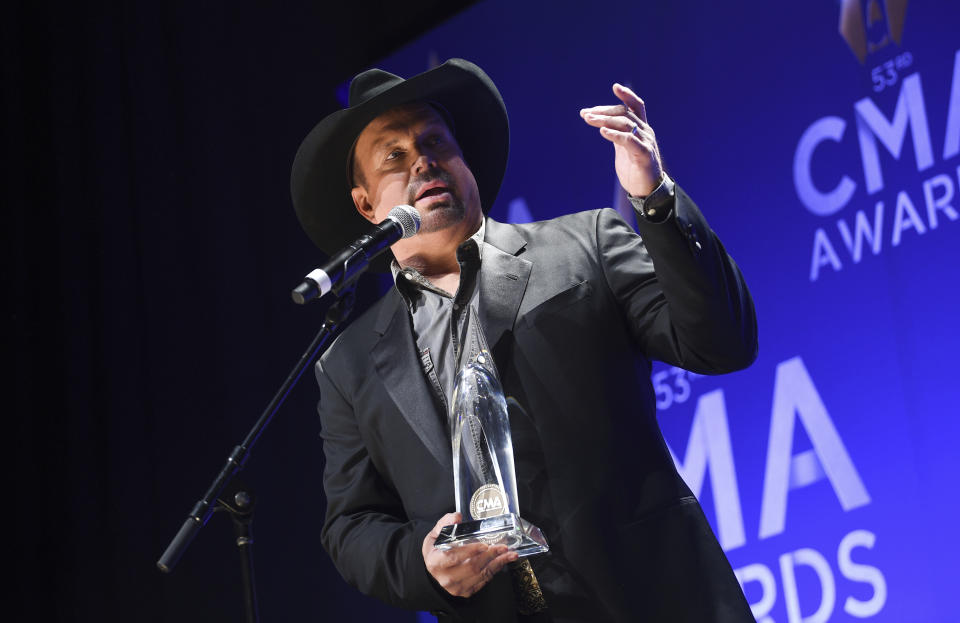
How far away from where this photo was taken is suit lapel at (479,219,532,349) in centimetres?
177

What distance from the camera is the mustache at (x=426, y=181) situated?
2.03 m

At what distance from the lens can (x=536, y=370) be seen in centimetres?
172

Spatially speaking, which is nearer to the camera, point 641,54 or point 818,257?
point 818,257

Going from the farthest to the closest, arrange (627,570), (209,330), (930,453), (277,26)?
1. (277,26)
2. (209,330)
3. (930,453)
4. (627,570)

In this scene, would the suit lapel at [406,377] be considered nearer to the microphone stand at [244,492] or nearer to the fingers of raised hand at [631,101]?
the microphone stand at [244,492]

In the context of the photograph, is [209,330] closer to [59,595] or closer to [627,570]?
[59,595]

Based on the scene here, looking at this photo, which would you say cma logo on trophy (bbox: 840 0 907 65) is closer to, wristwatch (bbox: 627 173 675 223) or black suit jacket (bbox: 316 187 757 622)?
black suit jacket (bbox: 316 187 757 622)

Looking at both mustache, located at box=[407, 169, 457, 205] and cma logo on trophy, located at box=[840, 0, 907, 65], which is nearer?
mustache, located at box=[407, 169, 457, 205]

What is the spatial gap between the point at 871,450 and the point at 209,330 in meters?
2.69

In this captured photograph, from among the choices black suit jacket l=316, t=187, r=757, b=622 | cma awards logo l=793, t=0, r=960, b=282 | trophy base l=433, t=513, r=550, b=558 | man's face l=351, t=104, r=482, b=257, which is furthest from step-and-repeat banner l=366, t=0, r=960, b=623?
trophy base l=433, t=513, r=550, b=558

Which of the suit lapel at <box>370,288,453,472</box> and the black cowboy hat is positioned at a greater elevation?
the black cowboy hat

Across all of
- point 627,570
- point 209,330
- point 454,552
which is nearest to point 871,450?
point 627,570

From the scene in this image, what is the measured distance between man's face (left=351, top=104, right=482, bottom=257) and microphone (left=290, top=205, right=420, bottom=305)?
16 centimetres

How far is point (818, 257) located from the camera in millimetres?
2994
